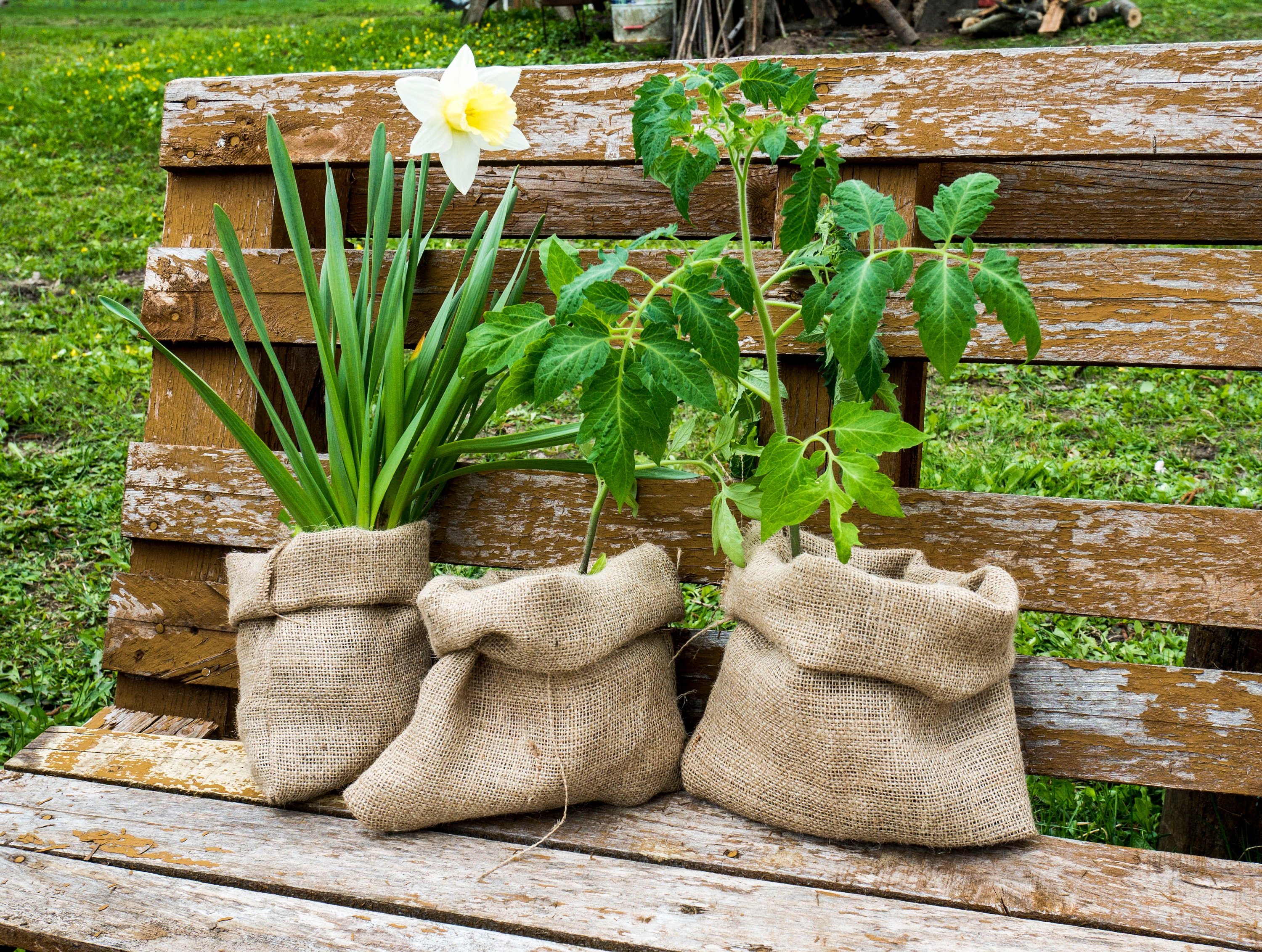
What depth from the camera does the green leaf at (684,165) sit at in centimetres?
110

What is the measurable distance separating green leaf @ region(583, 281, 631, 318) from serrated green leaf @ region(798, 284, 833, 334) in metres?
0.13

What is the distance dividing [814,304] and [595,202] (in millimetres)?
611

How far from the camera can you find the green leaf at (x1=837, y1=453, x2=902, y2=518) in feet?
3.35

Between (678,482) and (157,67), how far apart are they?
736cm

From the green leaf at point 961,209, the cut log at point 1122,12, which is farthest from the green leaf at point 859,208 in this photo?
the cut log at point 1122,12

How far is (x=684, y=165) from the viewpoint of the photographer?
43.4 inches

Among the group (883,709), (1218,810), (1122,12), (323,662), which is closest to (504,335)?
(323,662)

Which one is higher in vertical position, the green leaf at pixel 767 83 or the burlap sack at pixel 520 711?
the green leaf at pixel 767 83

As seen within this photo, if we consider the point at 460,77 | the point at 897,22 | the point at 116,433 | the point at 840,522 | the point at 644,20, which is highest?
the point at 644,20

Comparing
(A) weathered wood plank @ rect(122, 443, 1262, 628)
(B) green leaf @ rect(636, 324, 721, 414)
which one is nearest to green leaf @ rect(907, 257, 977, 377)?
(B) green leaf @ rect(636, 324, 721, 414)

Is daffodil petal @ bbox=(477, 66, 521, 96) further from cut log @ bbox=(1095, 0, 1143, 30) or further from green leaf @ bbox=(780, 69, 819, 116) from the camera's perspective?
cut log @ bbox=(1095, 0, 1143, 30)

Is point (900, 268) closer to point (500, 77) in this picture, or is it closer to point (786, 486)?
point (786, 486)

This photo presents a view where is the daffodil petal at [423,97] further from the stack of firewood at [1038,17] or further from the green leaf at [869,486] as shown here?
the stack of firewood at [1038,17]

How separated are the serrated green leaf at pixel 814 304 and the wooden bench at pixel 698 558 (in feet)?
1.21
